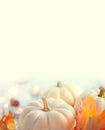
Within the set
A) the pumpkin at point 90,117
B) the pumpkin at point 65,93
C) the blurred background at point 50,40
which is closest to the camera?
the pumpkin at point 90,117

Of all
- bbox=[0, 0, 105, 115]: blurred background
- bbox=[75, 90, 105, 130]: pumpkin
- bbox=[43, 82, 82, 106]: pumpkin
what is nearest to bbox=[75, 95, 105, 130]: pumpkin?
bbox=[75, 90, 105, 130]: pumpkin

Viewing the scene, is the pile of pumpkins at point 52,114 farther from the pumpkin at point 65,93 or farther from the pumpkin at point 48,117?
the pumpkin at point 65,93

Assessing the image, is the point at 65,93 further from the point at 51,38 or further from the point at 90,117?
the point at 51,38

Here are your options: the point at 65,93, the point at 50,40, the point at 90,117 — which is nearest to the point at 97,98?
the point at 90,117

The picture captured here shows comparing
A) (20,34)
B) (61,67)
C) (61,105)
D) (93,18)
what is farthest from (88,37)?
(61,105)

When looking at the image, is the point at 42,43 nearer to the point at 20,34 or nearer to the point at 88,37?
the point at 20,34

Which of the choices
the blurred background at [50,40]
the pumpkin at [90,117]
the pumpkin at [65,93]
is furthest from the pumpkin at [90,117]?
the blurred background at [50,40]

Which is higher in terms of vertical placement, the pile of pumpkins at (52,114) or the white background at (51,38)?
the white background at (51,38)
